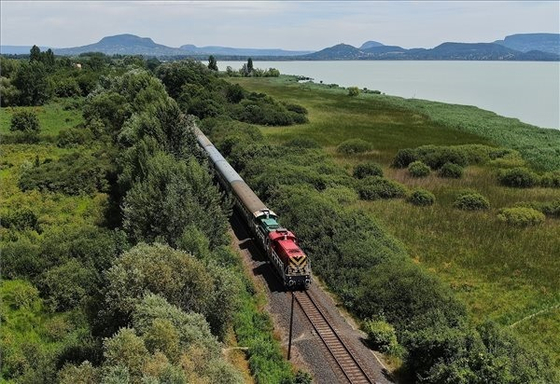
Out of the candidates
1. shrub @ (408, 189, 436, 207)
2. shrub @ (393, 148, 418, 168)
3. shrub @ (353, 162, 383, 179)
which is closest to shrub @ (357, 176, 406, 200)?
shrub @ (408, 189, 436, 207)

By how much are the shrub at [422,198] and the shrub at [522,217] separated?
7.31 metres

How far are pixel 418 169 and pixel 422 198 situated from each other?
1341cm

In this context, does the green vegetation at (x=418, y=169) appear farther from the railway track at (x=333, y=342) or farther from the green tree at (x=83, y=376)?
the green tree at (x=83, y=376)

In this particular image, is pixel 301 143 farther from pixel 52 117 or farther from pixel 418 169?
pixel 52 117

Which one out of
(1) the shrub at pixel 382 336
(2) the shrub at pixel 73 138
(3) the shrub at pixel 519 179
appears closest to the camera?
(1) the shrub at pixel 382 336

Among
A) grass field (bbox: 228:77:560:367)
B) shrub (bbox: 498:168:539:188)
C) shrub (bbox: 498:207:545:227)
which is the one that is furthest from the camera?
shrub (bbox: 498:168:539:188)

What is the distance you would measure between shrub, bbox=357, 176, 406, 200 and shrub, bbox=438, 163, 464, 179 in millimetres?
11626

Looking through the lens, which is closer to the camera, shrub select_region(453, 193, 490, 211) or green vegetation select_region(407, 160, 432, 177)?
shrub select_region(453, 193, 490, 211)

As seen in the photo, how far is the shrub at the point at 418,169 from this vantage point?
65938 millimetres

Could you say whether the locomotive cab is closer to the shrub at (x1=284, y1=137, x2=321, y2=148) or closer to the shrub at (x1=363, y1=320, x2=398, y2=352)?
the shrub at (x1=363, y1=320, x2=398, y2=352)

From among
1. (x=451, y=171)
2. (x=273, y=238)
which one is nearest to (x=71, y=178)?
(x=273, y=238)

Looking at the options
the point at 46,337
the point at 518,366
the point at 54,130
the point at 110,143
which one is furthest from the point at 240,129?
the point at 518,366

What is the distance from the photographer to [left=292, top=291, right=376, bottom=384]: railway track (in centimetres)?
2516

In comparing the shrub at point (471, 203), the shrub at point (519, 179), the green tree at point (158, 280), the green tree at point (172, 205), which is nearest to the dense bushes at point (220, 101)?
Answer: the shrub at point (519, 179)
